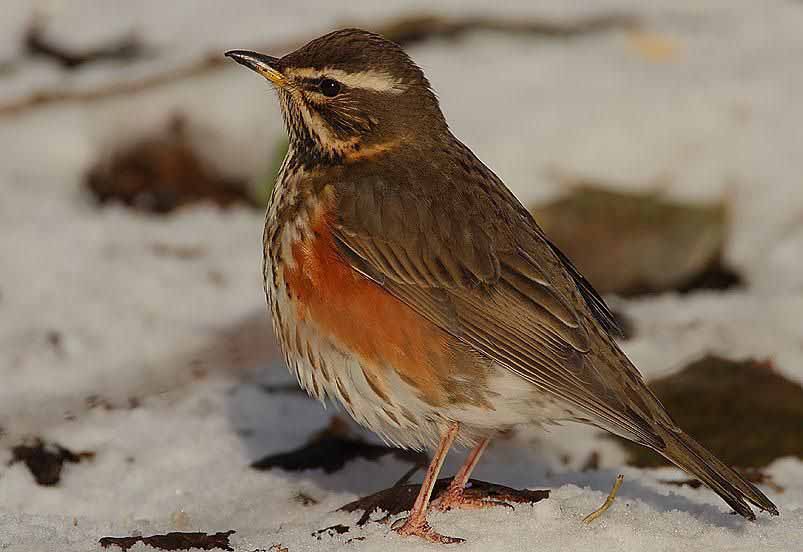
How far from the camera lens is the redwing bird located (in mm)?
5492

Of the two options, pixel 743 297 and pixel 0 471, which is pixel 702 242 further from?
pixel 0 471

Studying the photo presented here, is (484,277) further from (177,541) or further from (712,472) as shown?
(177,541)

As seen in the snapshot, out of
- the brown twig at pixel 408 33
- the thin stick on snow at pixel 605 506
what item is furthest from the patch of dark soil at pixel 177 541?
the brown twig at pixel 408 33

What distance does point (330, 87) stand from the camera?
611cm

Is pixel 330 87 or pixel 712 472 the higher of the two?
pixel 330 87

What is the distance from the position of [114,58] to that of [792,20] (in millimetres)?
5658

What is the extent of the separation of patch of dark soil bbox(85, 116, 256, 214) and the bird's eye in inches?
147

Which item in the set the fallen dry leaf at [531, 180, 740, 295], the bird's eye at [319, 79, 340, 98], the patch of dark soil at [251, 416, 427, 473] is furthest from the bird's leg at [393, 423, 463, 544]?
the fallen dry leaf at [531, 180, 740, 295]

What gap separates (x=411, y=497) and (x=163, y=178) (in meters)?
4.75

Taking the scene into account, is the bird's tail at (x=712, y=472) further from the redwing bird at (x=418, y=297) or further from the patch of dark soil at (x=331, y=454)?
the patch of dark soil at (x=331, y=454)

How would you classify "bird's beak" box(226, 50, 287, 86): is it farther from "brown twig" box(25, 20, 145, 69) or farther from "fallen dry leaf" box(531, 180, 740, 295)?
"brown twig" box(25, 20, 145, 69)

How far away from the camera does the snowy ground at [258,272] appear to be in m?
5.88

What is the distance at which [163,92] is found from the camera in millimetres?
9758

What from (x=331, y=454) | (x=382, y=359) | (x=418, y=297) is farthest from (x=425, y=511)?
(x=331, y=454)
